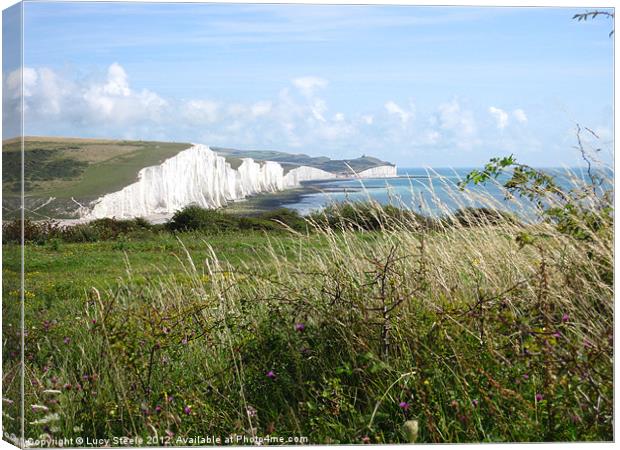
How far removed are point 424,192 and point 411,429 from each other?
159 cm

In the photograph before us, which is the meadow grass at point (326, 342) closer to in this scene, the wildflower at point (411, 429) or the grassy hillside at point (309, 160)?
the wildflower at point (411, 429)

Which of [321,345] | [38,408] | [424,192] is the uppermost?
[424,192]

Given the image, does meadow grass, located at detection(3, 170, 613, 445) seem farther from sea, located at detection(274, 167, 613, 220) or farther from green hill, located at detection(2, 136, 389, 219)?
green hill, located at detection(2, 136, 389, 219)

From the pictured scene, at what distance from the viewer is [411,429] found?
→ 11.8 feet

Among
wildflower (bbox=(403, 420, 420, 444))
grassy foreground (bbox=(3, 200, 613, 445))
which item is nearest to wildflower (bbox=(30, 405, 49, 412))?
grassy foreground (bbox=(3, 200, 613, 445))

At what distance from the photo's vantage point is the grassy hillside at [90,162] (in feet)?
13.8

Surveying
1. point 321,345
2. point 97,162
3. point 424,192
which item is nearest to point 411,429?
point 321,345

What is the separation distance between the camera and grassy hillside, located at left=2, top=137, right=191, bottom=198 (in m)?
4.22

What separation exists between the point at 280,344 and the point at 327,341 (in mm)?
235

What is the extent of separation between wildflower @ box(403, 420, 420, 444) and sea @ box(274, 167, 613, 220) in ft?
4.74

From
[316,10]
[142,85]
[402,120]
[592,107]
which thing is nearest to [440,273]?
[402,120]

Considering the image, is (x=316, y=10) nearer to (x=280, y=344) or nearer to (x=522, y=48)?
(x=522, y=48)

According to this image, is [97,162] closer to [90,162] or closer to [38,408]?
[90,162]

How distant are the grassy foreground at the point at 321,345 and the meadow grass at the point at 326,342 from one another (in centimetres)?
1
